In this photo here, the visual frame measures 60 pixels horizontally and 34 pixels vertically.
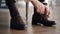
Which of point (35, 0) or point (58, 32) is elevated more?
point (35, 0)

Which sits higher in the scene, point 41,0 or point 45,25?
point 41,0

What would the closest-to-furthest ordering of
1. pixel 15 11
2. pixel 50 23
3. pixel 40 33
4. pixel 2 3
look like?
1. pixel 40 33
2. pixel 15 11
3. pixel 50 23
4. pixel 2 3

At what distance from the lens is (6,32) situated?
3.96ft

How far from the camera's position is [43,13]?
57.5 inches

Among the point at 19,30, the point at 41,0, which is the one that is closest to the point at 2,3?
the point at 41,0

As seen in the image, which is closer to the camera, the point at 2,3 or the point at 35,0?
the point at 35,0

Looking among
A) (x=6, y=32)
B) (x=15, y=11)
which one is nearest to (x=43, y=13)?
(x=15, y=11)

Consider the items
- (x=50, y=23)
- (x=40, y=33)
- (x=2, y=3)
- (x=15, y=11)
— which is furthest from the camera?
(x=2, y=3)

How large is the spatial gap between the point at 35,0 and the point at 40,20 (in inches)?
10.0

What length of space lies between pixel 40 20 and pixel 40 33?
1.13ft

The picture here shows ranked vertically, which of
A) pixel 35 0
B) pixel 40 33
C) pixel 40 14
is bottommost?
pixel 40 33

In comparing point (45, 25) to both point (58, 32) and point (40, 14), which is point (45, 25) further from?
point (58, 32)

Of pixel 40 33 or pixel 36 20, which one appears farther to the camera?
pixel 36 20

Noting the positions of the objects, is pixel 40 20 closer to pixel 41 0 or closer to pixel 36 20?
pixel 36 20
